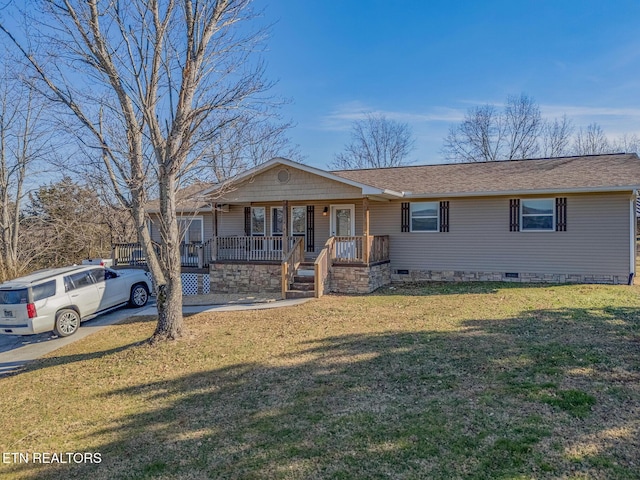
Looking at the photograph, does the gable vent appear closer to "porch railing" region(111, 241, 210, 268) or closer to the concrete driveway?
"porch railing" region(111, 241, 210, 268)

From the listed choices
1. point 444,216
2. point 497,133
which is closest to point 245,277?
point 444,216

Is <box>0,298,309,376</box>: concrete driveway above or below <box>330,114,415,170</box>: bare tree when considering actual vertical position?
below

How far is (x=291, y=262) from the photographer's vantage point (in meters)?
Answer: 12.5

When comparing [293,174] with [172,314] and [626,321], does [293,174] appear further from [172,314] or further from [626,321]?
[626,321]

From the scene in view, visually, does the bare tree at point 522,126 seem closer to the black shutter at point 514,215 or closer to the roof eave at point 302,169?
the black shutter at point 514,215

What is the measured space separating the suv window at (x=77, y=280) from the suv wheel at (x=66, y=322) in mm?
582

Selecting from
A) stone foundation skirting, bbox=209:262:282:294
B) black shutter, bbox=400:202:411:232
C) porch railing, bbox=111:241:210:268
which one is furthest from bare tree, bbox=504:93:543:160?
porch railing, bbox=111:241:210:268

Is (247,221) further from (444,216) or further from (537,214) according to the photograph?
(537,214)

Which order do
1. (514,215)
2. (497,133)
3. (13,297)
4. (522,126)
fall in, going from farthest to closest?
(497,133) < (522,126) < (514,215) < (13,297)

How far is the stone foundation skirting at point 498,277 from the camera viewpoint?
1190 cm

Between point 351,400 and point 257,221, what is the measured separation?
11793 mm

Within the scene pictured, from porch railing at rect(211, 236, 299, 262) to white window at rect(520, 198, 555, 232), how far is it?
7.48m

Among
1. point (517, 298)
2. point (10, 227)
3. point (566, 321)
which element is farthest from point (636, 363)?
point (10, 227)

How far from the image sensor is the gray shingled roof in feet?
38.9
